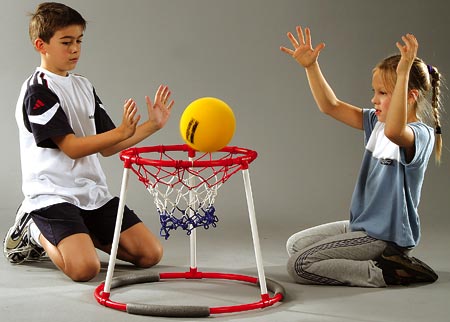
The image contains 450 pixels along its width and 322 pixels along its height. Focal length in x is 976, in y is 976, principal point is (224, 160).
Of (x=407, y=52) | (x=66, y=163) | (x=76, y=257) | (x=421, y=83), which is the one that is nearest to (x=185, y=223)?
(x=76, y=257)

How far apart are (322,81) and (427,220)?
1404mm

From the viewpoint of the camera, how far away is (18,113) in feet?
14.8

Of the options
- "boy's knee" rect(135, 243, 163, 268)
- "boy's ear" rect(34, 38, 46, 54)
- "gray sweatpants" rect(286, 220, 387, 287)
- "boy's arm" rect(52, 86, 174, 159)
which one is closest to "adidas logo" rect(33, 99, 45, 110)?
"boy's arm" rect(52, 86, 174, 159)

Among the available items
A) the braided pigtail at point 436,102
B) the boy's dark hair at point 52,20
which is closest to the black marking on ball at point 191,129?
the boy's dark hair at point 52,20

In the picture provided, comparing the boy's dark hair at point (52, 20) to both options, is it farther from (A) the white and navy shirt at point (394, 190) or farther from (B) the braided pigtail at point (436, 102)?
(B) the braided pigtail at point (436, 102)

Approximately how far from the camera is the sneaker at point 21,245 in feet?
14.9

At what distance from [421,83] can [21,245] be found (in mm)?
1964

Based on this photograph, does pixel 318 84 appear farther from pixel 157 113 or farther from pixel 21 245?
pixel 21 245

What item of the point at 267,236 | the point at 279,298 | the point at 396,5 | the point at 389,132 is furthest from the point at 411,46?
the point at 396,5

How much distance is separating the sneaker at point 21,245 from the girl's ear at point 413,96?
182 cm

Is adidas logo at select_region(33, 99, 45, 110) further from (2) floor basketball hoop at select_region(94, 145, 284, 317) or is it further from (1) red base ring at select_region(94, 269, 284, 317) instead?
(1) red base ring at select_region(94, 269, 284, 317)

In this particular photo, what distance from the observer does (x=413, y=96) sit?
165 inches

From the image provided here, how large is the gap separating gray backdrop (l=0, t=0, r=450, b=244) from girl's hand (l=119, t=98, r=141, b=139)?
1726 mm

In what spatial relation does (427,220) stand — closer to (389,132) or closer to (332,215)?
(332,215)
